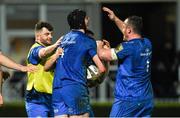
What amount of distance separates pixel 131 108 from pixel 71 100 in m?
0.84

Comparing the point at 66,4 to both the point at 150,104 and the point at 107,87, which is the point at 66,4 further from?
the point at 150,104

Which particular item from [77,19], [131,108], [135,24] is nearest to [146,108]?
[131,108]

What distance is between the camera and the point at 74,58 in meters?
10.3

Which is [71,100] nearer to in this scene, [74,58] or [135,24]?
[74,58]

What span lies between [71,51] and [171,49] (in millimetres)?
15964

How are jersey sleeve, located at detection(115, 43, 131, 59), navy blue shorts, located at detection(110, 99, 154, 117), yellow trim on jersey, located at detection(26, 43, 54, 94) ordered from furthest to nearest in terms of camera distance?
yellow trim on jersey, located at detection(26, 43, 54, 94) → navy blue shorts, located at detection(110, 99, 154, 117) → jersey sleeve, located at detection(115, 43, 131, 59)

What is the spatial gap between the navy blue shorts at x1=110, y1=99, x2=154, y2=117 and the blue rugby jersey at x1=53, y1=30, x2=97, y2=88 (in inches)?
23.7

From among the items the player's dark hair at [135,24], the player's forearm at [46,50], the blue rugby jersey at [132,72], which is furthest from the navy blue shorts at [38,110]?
the player's dark hair at [135,24]

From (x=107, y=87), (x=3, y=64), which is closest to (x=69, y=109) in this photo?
(x=3, y=64)

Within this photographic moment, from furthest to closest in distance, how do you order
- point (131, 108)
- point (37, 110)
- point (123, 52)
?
1. point (37, 110)
2. point (131, 108)
3. point (123, 52)

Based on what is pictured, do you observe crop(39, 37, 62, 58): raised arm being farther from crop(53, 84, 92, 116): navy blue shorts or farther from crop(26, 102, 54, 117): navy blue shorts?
crop(26, 102, 54, 117): navy blue shorts

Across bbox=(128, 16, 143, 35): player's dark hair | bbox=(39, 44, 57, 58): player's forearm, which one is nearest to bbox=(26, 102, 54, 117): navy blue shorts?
bbox=(39, 44, 57, 58): player's forearm

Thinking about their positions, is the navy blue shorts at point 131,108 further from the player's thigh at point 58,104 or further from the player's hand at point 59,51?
the player's hand at point 59,51

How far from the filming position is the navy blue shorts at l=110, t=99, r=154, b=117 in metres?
10.5
